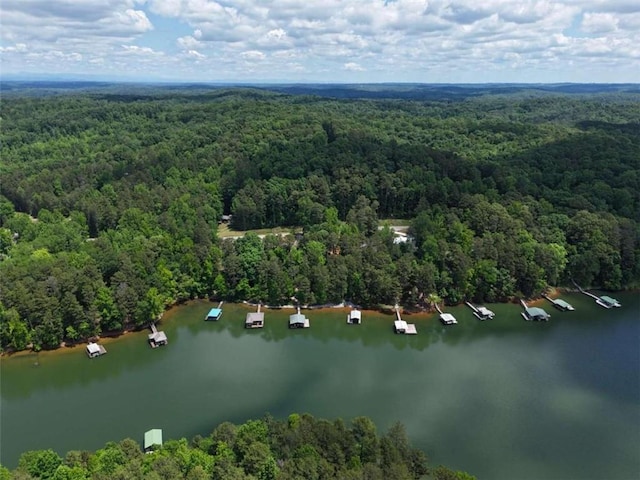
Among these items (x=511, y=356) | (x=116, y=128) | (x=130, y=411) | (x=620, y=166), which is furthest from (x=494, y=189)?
(x=116, y=128)

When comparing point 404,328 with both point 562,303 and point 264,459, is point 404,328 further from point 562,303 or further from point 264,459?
point 264,459

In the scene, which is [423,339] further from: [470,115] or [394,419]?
[470,115]

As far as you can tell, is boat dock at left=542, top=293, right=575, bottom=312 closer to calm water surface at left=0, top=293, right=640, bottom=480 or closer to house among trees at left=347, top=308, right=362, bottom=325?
calm water surface at left=0, top=293, right=640, bottom=480

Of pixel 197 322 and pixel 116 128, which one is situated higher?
pixel 116 128

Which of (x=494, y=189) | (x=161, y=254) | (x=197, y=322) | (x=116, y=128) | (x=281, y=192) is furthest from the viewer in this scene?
(x=116, y=128)

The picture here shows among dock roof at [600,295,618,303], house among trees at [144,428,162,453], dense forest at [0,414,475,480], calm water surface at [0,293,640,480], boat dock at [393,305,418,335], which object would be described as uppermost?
dense forest at [0,414,475,480]

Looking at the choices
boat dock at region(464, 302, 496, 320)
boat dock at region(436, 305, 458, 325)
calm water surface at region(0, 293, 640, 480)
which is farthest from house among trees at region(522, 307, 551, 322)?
boat dock at region(436, 305, 458, 325)

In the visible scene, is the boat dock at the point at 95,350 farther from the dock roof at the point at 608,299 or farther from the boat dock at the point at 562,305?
the dock roof at the point at 608,299
